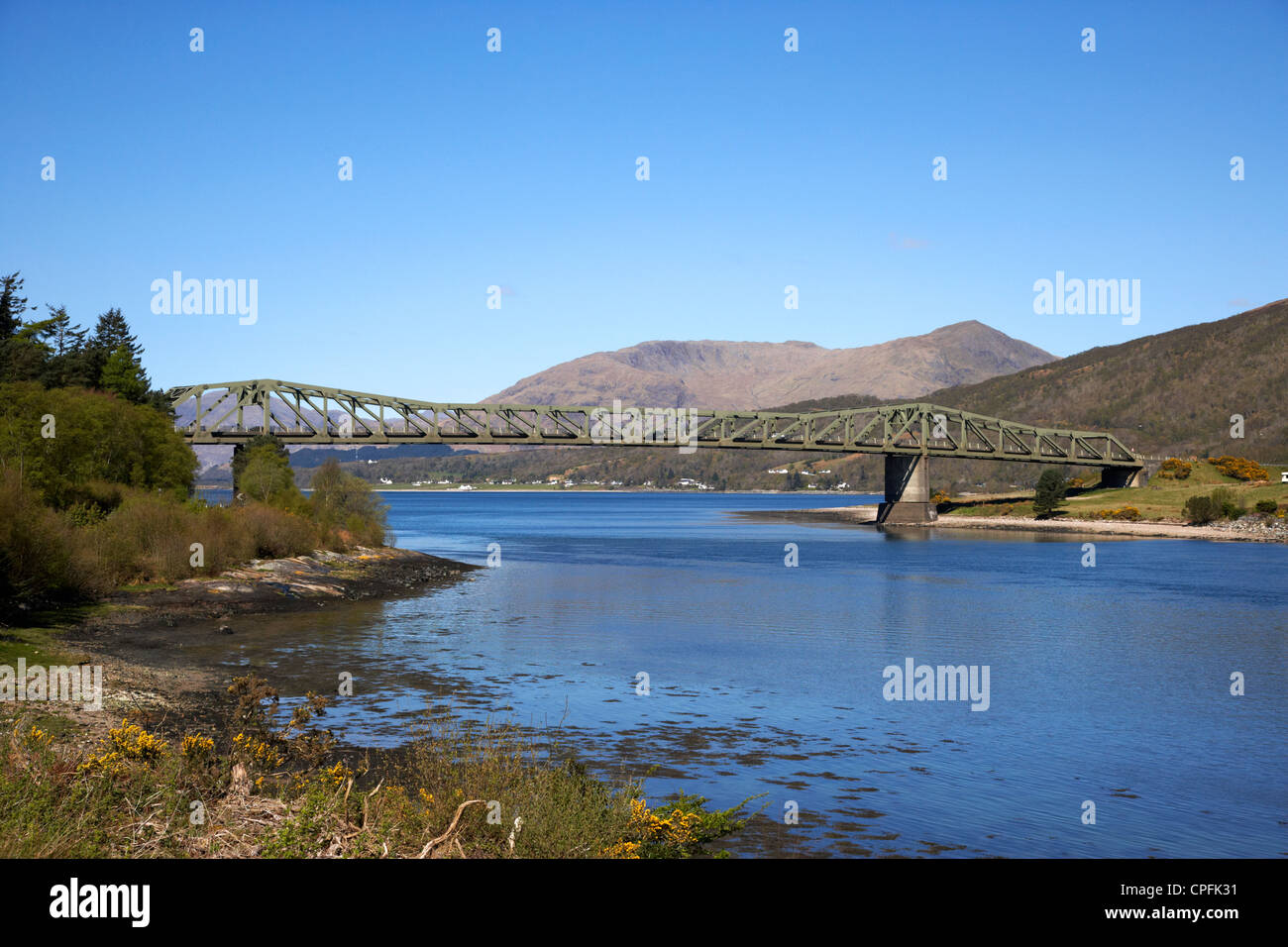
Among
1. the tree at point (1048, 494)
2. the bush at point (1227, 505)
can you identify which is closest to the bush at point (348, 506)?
the bush at point (1227, 505)

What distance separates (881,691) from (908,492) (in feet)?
442

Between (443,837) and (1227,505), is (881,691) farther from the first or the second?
(1227,505)

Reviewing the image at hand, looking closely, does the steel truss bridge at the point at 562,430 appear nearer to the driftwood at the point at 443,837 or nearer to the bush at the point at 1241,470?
the bush at the point at 1241,470

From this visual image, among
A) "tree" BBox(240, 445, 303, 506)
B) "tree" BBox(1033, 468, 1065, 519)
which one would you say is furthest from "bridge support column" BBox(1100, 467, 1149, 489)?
"tree" BBox(240, 445, 303, 506)

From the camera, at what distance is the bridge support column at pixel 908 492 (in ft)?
520

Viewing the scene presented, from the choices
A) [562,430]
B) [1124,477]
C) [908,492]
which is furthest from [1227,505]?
[562,430]

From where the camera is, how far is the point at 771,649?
40688 mm

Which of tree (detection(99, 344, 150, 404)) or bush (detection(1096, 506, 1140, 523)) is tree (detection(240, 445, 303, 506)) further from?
bush (detection(1096, 506, 1140, 523))

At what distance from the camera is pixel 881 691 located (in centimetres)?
3198

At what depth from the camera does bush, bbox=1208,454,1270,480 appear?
149 meters

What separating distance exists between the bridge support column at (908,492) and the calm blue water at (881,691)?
84536mm

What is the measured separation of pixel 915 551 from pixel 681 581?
3969 cm
